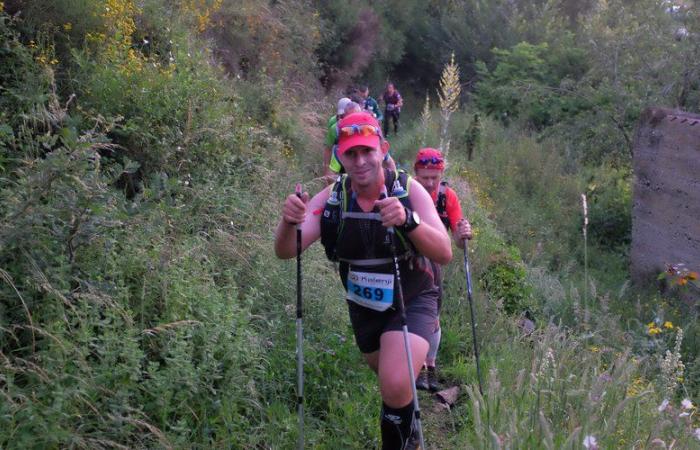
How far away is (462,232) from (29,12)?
15.7 ft

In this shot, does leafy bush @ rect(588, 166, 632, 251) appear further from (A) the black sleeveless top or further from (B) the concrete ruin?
(A) the black sleeveless top

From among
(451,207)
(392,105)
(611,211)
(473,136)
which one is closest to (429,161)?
(451,207)

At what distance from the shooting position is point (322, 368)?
5250 mm

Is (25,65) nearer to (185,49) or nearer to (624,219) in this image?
(185,49)

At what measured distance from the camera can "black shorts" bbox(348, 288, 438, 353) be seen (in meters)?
4.15

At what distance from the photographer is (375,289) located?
163 inches

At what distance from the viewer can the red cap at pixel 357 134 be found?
4.01m

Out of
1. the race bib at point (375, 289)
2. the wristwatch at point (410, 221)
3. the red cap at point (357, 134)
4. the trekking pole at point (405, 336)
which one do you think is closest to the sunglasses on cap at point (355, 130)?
the red cap at point (357, 134)

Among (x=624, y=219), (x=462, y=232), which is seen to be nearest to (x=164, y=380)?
(x=462, y=232)

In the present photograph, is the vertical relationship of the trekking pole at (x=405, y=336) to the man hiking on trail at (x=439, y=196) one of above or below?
below

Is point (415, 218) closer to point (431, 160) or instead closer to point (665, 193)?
point (431, 160)

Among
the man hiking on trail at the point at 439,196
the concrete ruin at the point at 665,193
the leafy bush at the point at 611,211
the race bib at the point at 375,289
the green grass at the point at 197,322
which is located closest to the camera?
the green grass at the point at 197,322

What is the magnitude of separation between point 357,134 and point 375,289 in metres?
0.84

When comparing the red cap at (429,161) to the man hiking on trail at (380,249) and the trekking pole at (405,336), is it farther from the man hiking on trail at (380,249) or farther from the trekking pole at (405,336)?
the trekking pole at (405,336)
